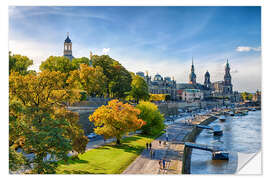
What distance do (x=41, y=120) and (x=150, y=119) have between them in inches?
616

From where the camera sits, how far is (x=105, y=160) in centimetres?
1324

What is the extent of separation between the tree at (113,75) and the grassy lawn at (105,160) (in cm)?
1345

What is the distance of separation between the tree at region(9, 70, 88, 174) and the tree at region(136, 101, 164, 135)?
13746mm

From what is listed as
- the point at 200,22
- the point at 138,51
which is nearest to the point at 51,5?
the point at 138,51

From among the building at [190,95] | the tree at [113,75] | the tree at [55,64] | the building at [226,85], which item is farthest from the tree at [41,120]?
the building at [190,95]

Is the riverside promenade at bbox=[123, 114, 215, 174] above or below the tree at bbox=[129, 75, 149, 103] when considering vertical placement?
below

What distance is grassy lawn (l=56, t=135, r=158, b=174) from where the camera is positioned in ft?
36.3

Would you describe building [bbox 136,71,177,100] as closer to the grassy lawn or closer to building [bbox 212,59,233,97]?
building [bbox 212,59,233,97]

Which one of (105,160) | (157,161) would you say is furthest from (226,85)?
(105,160)

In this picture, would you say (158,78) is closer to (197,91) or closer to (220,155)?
(197,91)

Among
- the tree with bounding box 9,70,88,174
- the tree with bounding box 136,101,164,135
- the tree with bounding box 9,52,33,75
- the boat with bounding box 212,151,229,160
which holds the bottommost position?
the boat with bounding box 212,151,229,160

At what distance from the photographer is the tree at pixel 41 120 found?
27.9ft

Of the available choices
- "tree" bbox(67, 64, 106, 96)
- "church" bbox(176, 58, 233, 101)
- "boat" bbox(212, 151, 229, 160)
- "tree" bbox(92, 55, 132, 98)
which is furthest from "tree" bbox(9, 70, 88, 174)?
"church" bbox(176, 58, 233, 101)
